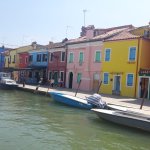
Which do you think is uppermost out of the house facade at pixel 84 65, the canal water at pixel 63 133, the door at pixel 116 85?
the house facade at pixel 84 65

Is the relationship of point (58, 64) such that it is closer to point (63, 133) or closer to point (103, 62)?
point (103, 62)

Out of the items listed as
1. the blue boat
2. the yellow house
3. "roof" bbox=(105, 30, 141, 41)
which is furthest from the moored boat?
"roof" bbox=(105, 30, 141, 41)

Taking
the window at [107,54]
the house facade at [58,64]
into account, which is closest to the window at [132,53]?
the window at [107,54]

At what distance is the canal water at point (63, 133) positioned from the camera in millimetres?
13234

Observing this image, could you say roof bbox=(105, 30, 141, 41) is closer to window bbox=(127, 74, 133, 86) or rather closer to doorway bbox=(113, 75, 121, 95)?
window bbox=(127, 74, 133, 86)

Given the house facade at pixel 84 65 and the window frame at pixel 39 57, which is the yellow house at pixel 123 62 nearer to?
the house facade at pixel 84 65

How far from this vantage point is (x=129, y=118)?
17.2 m

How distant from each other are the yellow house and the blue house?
48.2 feet

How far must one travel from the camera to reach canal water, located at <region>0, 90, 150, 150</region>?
13.2 m

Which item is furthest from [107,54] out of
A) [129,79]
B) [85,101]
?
[85,101]

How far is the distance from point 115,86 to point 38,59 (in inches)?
784

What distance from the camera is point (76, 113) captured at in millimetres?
22578

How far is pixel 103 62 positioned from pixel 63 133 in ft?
74.6

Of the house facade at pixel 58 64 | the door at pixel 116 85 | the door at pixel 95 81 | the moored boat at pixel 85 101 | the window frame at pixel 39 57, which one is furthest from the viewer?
the window frame at pixel 39 57
